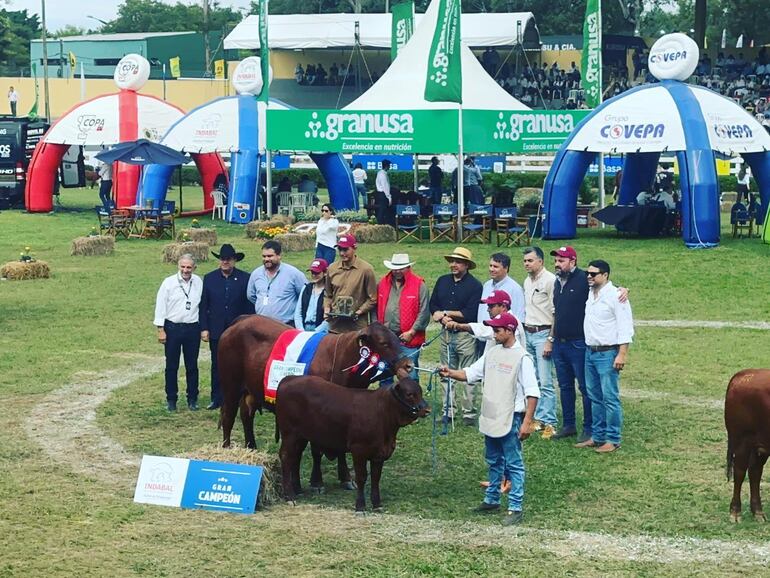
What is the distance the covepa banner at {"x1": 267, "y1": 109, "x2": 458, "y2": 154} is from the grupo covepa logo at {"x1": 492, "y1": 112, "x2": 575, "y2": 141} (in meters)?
1.35

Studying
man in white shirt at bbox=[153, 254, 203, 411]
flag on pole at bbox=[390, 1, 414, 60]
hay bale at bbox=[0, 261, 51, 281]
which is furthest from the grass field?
flag on pole at bbox=[390, 1, 414, 60]

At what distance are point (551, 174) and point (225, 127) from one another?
399 inches

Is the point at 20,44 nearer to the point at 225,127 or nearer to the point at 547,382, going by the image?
the point at 225,127

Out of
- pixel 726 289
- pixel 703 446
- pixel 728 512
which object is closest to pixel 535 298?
pixel 703 446

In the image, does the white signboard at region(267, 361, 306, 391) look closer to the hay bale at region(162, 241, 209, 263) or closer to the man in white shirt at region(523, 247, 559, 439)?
the man in white shirt at region(523, 247, 559, 439)

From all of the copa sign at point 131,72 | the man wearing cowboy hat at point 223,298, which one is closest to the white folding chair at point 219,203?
the copa sign at point 131,72

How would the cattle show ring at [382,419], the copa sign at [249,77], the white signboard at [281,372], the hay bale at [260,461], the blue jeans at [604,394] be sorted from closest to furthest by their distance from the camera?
the cattle show ring at [382,419] < the hay bale at [260,461] < the white signboard at [281,372] < the blue jeans at [604,394] < the copa sign at [249,77]

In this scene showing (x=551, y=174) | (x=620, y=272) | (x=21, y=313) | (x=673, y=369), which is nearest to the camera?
(x=673, y=369)

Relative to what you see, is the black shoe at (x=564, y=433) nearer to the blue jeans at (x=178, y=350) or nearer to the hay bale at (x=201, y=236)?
the blue jeans at (x=178, y=350)

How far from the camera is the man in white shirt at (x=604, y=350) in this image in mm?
12336

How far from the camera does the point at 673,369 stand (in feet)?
53.6

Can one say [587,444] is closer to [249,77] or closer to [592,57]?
[592,57]

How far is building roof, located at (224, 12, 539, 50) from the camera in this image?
6575 centimetres

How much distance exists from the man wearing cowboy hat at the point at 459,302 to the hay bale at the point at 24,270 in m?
13.5
